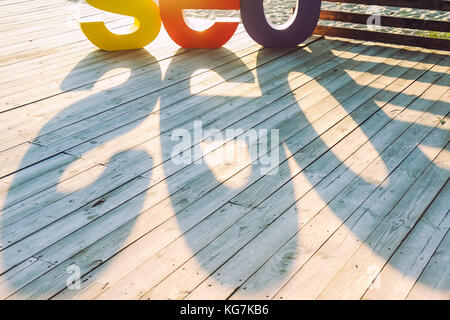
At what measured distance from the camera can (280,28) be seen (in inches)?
200

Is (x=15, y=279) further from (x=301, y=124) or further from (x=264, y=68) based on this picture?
(x=264, y=68)

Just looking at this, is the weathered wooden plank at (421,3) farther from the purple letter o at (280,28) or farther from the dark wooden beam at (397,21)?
the purple letter o at (280,28)

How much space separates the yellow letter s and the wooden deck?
0.66 ft

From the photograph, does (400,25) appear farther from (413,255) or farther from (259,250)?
(259,250)

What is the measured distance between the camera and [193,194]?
2.82 meters

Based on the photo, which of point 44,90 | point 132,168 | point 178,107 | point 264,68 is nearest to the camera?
point 132,168

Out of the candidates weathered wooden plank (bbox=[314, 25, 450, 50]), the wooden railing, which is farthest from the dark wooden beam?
weathered wooden plank (bbox=[314, 25, 450, 50])

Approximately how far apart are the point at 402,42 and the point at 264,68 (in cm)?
162

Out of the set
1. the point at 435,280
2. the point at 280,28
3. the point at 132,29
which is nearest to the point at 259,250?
the point at 435,280

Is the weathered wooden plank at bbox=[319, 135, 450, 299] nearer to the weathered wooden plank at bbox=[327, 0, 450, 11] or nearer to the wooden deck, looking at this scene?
the wooden deck

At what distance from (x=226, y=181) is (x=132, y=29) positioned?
2845 millimetres
